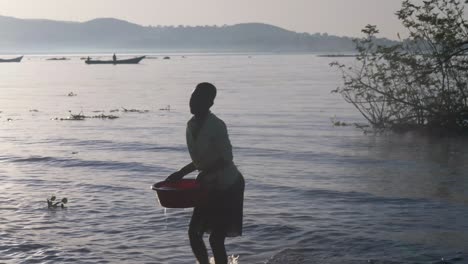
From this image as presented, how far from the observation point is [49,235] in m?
10.1

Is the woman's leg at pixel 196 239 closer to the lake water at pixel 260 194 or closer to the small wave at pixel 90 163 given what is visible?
the lake water at pixel 260 194

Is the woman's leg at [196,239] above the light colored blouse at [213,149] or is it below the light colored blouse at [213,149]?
below

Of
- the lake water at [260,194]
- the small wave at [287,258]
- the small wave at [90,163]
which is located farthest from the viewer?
the small wave at [90,163]

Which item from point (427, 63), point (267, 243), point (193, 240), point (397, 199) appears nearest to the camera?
point (193, 240)

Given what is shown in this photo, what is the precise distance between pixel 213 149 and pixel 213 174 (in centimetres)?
26

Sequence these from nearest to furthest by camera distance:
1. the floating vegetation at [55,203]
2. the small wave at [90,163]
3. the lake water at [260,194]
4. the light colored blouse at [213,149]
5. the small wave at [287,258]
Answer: the light colored blouse at [213,149] → the small wave at [287,258] → the lake water at [260,194] → the floating vegetation at [55,203] → the small wave at [90,163]

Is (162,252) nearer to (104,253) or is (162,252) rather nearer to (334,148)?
(104,253)

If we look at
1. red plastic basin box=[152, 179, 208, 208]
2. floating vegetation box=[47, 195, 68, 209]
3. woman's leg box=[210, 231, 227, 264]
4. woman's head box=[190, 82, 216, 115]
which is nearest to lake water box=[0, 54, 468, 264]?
floating vegetation box=[47, 195, 68, 209]

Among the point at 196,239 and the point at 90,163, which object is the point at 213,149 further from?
the point at 90,163

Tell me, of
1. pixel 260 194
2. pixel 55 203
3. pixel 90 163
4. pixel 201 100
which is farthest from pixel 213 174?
pixel 90 163

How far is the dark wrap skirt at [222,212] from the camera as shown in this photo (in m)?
6.71

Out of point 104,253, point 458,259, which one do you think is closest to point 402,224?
point 458,259

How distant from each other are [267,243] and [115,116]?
74.3 ft

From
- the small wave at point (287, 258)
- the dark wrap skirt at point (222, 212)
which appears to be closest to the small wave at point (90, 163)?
the small wave at point (287, 258)
